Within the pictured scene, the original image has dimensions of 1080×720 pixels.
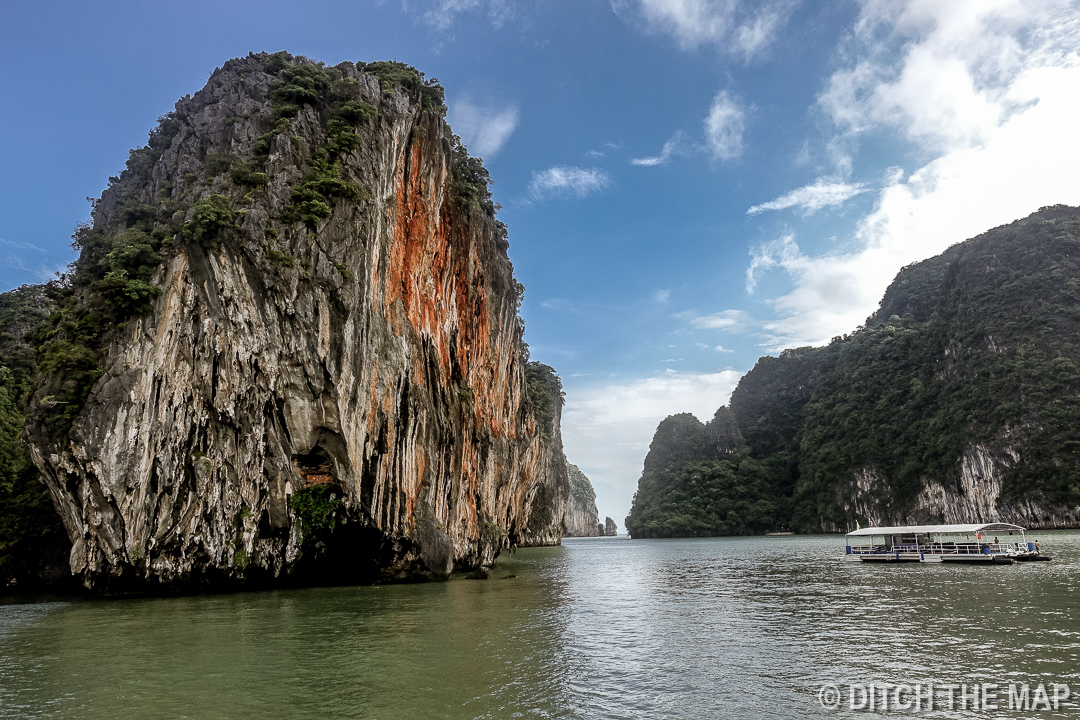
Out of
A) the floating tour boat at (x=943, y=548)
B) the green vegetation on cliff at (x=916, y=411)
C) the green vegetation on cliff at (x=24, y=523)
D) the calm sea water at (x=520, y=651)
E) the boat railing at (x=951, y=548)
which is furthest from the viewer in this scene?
the green vegetation on cliff at (x=916, y=411)

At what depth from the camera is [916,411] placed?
8869cm

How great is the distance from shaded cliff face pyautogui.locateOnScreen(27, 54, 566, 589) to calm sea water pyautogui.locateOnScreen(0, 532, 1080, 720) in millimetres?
3331

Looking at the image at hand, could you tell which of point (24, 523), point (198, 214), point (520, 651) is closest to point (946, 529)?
point (520, 651)

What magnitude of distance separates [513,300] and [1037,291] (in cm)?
7768

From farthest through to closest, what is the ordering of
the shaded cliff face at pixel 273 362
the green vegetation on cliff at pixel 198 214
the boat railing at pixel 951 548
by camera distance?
1. the boat railing at pixel 951 548
2. the green vegetation on cliff at pixel 198 214
3. the shaded cliff face at pixel 273 362

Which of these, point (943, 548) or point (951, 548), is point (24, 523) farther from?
point (951, 548)

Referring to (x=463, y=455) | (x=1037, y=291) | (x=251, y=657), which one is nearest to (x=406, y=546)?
(x=463, y=455)

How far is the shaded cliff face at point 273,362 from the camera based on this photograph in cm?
2183

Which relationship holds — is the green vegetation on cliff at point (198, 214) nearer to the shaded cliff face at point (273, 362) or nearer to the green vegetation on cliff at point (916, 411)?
the shaded cliff face at point (273, 362)

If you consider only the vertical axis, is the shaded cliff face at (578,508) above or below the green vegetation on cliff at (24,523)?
below

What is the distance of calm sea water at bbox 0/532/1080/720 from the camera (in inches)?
352

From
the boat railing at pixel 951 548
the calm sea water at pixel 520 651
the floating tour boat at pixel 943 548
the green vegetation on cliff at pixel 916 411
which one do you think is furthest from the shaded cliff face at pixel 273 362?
the green vegetation on cliff at pixel 916 411

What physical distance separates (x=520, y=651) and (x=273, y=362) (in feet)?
55.5

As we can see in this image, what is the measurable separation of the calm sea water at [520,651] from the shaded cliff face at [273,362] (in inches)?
131
